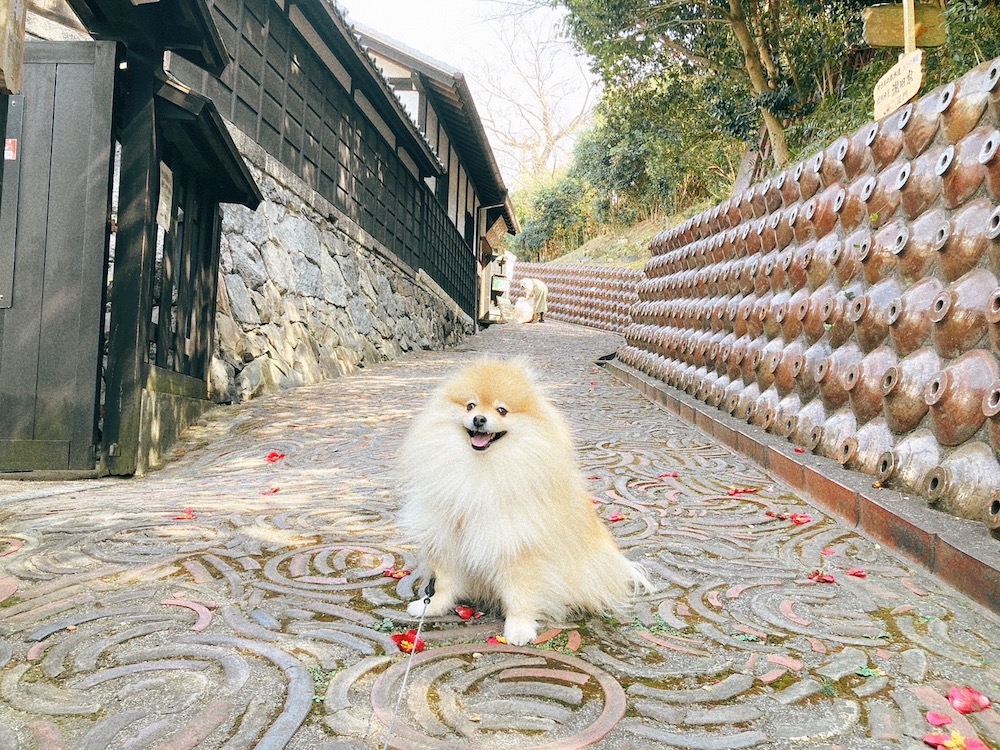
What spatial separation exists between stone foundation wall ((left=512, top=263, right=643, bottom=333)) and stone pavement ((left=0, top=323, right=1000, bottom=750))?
16307 mm

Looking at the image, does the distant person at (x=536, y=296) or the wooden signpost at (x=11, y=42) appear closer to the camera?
the wooden signpost at (x=11, y=42)

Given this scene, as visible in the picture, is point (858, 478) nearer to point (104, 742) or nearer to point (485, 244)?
point (104, 742)

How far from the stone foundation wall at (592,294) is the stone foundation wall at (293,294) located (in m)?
9.22

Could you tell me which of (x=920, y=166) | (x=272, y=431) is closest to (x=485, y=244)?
(x=272, y=431)

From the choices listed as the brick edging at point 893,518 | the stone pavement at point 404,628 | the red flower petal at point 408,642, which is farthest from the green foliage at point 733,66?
the red flower petal at point 408,642

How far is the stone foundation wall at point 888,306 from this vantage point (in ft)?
10.8

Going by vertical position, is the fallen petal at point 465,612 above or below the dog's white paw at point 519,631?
below

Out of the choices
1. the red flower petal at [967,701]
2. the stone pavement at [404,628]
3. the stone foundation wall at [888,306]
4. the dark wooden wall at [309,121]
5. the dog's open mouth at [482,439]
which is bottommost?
the stone pavement at [404,628]

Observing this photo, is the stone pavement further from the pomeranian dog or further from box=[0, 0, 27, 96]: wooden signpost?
box=[0, 0, 27, 96]: wooden signpost

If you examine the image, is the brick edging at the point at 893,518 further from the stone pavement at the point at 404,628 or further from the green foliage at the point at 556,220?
the green foliage at the point at 556,220

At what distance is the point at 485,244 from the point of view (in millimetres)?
25469

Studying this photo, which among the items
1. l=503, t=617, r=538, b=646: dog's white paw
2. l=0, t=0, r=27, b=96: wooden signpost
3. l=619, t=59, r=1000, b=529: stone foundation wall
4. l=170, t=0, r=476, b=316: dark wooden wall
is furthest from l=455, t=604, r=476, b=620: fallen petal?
l=170, t=0, r=476, b=316: dark wooden wall

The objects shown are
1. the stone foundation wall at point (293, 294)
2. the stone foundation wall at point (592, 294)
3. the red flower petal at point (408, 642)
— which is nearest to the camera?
the red flower petal at point (408, 642)

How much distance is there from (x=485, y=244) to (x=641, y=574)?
921 inches
